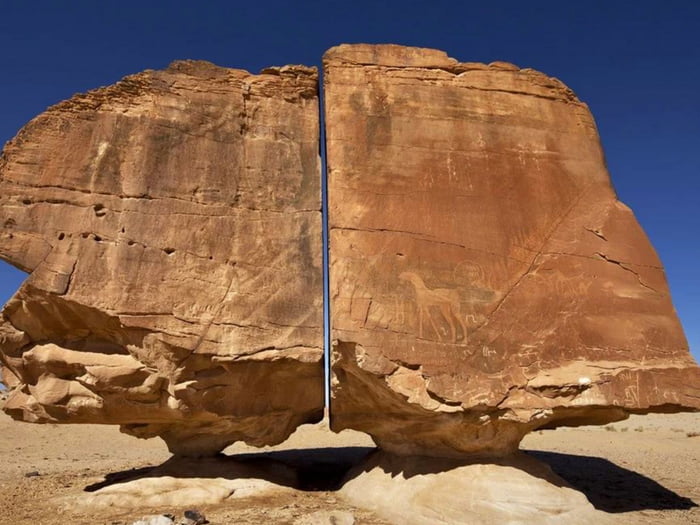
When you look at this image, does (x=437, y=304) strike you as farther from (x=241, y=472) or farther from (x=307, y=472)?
(x=307, y=472)

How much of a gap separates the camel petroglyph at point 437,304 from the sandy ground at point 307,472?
2421 millimetres

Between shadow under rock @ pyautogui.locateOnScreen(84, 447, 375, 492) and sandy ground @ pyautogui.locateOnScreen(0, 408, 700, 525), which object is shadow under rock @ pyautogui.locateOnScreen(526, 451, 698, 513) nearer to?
sandy ground @ pyautogui.locateOnScreen(0, 408, 700, 525)

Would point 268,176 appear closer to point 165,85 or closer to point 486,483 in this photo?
point 165,85

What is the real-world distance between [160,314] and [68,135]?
2.72 metres

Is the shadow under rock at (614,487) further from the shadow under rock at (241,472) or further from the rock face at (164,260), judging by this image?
the rock face at (164,260)

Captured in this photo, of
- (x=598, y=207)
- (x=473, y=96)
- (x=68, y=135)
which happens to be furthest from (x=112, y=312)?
(x=598, y=207)

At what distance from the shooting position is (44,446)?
608 inches

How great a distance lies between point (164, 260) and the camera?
6.55 meters

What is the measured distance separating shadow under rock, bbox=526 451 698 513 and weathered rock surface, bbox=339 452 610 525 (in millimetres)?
1107

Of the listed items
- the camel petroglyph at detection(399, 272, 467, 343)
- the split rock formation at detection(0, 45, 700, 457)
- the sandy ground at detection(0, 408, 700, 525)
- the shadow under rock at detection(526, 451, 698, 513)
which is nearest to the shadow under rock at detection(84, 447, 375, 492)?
the sandy ground at detection(0, 408, 700, 525)

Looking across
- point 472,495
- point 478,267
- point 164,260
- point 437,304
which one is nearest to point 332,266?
point 437,304

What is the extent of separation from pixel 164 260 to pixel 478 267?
3963 mm

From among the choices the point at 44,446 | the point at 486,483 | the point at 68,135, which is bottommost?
the point at 44,446

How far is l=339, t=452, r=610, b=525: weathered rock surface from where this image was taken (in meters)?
5.97
